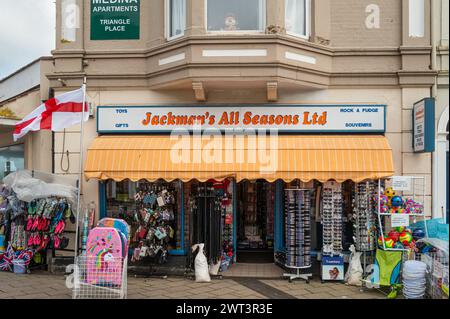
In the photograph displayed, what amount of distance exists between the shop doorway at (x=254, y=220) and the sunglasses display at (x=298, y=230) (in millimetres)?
1621

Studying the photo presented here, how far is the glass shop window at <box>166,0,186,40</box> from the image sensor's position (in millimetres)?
8003

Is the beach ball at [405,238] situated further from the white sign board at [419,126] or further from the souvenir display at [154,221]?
the souvenir display at [154,221]

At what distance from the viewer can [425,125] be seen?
714 centimetres

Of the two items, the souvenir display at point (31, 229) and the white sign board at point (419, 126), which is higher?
the white sign board at point (419, 126)

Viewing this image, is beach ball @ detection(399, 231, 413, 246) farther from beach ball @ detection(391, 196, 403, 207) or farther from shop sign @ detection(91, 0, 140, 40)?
shop sign @ detection(91, 0, 140, 40)

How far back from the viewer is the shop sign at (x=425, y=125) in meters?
7.07

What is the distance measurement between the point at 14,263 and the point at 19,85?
4.54 meters

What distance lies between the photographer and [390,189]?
714cm

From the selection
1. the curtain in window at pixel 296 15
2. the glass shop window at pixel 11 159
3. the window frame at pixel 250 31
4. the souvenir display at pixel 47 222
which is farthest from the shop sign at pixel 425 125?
the glass shop window at pixel 11 159

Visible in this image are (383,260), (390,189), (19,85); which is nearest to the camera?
(383,260)

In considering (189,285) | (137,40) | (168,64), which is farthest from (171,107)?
(189,285)

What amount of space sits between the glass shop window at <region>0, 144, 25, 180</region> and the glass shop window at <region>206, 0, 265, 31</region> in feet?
19.4

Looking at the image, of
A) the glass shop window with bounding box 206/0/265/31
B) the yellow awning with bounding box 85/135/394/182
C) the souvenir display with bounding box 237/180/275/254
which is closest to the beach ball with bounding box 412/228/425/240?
the yellow awning with bounding box 85/135/394/182
